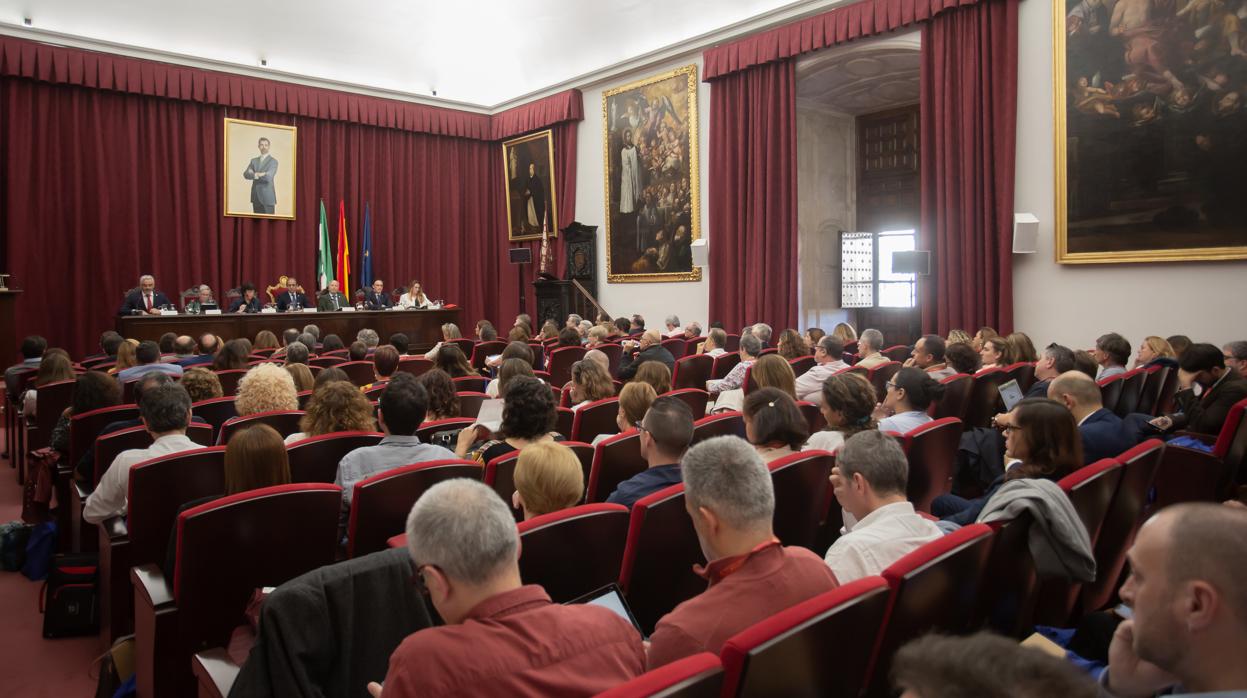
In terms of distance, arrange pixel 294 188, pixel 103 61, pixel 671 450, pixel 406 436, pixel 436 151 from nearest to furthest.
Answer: pixel 671 450 < pixel 406 436 < pixel 103 61 < pixel 294 188 < pixel 436 151

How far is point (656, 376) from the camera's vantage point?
4.68 m

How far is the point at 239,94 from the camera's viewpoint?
12.8 metres

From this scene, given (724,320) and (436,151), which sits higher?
(436,151)

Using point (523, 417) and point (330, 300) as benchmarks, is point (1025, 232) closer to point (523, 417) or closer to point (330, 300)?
point (523, 417)

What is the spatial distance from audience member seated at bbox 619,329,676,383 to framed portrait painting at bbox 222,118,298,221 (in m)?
8.74

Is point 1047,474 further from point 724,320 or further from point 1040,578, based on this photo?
point 724,320

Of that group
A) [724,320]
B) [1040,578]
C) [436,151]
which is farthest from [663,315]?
[1040,578]

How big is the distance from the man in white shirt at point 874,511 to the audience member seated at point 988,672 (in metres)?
1.22

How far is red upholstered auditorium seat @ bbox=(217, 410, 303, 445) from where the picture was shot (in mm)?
3689

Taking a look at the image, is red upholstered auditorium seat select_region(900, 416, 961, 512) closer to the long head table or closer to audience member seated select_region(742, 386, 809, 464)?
audience member seated select_region(742, 386, 809, 464)

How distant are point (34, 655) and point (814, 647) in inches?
134

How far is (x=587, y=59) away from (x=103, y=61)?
24.5 feet

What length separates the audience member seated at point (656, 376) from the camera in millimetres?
4656

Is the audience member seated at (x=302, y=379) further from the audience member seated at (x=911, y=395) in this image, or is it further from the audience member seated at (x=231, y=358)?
the audience member seated at (x=911, y=395)
